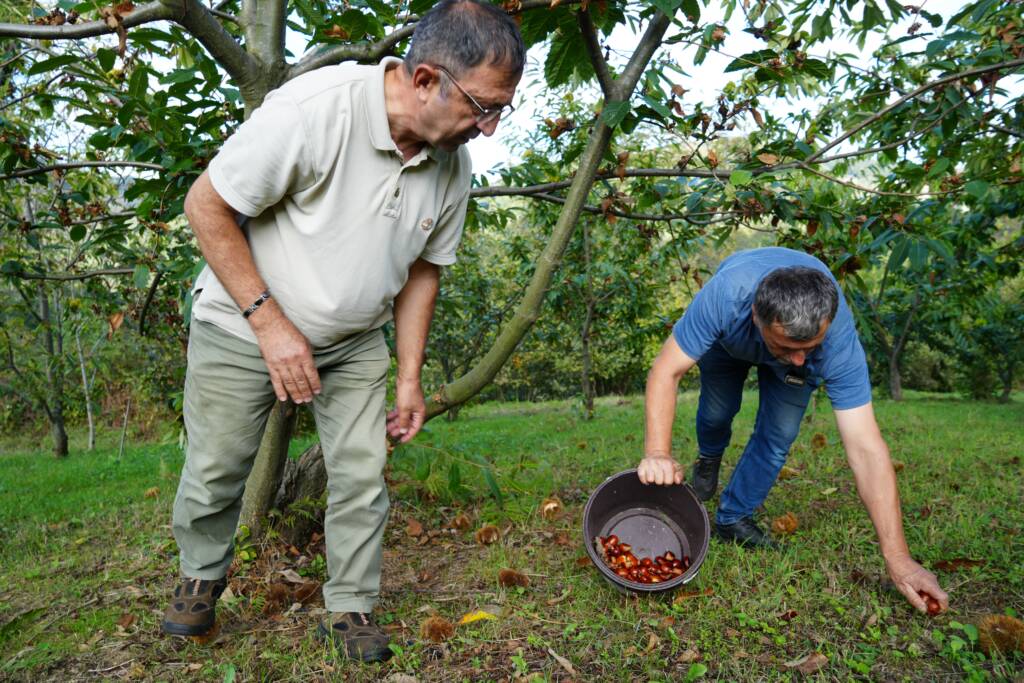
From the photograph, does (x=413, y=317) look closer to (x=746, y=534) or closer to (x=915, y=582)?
(x=746, y=534)

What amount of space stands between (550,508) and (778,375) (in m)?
1.28

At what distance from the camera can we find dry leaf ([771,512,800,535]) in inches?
127

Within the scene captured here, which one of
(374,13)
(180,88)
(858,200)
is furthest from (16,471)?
(858,200)

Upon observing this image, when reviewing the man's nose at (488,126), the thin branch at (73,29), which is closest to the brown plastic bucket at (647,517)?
the man's nose at (488,126)

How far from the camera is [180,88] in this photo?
8.49ft

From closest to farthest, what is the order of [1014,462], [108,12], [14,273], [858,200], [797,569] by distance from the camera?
[108,12] → [797,569] → [858,200] → [14,273] → [1014,462]

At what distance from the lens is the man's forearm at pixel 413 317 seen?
8.05 feet

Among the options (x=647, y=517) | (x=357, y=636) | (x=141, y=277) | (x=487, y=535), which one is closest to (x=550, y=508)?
(x=487, y=535)

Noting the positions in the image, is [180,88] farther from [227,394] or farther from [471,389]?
[471,389]

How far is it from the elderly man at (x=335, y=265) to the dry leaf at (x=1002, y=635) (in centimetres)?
183

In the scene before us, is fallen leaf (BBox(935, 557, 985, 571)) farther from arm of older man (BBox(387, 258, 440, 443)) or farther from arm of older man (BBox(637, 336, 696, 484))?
arm of older man (BBox(387, 258, 440, 443))

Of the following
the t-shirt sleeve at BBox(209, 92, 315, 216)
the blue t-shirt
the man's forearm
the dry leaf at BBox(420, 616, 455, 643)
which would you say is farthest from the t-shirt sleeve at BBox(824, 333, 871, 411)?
the t-shirt sleeve at BBox(209, 92, 315, 216)

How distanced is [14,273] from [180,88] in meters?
1.58

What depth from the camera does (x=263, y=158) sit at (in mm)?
1829
